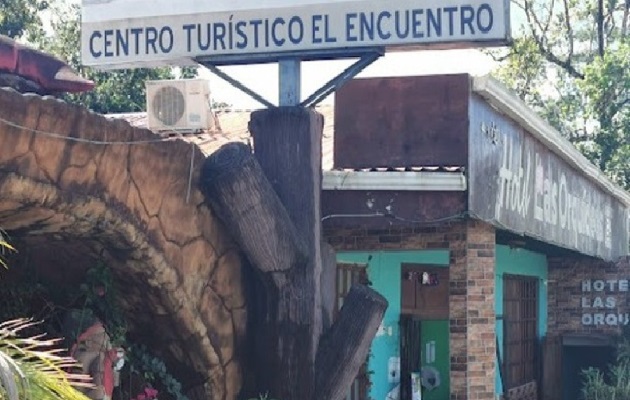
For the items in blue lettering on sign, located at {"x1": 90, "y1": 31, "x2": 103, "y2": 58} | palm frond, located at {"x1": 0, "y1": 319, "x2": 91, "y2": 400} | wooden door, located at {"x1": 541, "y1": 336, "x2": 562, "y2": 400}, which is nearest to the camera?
palm frond, located at {"x1": 0, "y1": 319, "x2": 91, "y2": 400}

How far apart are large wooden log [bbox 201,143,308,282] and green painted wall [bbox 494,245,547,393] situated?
6.56m

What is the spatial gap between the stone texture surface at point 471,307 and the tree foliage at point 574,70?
1169 centimetres

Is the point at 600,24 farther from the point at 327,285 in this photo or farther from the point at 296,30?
the point at 327,285

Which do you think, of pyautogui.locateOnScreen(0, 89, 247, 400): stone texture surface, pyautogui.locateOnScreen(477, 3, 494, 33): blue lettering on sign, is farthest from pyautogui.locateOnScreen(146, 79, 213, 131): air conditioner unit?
pyautogui.locateOnScreen(477, 3, 494, 33): blue lettering on sign

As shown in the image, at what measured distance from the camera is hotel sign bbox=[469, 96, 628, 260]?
9539mm

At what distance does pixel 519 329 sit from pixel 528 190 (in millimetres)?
4443

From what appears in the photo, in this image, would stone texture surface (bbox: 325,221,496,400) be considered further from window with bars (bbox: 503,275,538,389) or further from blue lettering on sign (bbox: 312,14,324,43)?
window with bars (bbox: 503,275,538,389)

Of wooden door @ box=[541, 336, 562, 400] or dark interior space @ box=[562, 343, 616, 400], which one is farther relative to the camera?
dark interior space @ box=[562, 343, 616, 400]

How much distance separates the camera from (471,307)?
32.2 ft

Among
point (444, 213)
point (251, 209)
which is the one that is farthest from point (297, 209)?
point (444, 213)

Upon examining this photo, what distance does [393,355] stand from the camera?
460 inches

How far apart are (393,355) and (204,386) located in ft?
15.0

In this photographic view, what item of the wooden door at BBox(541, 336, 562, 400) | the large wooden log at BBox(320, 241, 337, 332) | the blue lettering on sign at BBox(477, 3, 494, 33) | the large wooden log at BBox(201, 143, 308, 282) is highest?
the blue lettering on sign at BBox(477, 3, 494, 33)

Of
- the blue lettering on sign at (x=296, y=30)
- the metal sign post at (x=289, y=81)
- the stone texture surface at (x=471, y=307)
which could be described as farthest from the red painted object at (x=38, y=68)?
the stone texture surface at (x=471, y=307)
